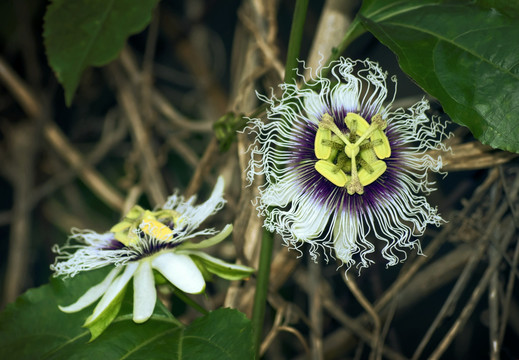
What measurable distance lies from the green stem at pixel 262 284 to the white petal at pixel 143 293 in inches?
7.3

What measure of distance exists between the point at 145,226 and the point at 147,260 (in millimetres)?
59

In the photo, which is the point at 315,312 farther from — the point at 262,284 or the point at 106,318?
the point at 106,318

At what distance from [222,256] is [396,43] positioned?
3.48 feet

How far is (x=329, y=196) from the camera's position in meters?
0.88

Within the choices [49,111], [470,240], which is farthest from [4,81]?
[470,240]

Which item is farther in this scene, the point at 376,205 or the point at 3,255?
the point at 3,255

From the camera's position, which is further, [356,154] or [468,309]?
[468,309]

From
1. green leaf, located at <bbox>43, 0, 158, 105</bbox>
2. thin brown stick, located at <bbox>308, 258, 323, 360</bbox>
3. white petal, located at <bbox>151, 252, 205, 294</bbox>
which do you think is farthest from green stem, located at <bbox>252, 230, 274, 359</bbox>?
green leaf, located at <bbox>43, 0, 158, 105</bbox>

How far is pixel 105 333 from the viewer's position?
93 centimetres

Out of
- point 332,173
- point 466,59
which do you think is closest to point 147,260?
Result: point 332,173

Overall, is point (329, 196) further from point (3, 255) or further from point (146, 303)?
point (3, 255)

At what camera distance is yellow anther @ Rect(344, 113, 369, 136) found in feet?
2.86

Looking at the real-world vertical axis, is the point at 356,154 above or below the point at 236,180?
below

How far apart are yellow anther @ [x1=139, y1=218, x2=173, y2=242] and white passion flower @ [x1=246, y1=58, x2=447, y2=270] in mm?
174
